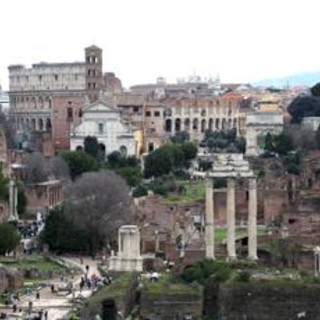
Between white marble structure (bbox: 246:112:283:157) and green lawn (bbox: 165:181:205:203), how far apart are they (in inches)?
929

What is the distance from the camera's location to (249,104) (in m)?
120

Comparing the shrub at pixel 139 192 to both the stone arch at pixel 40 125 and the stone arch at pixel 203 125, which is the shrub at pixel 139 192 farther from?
the stone arch at pixel 203 125

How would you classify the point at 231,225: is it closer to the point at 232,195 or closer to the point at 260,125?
the point at 232,195

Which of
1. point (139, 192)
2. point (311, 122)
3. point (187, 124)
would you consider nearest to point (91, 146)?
point (311, 122)

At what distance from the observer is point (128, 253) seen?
129 feet

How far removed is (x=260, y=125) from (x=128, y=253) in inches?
2256

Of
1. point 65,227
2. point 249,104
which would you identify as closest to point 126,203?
point 65,227

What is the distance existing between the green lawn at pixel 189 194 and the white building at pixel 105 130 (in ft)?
58.3

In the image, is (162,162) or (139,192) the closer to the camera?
(139,192)

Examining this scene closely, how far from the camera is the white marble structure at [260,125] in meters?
92.4

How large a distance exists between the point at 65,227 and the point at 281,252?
8.22 m

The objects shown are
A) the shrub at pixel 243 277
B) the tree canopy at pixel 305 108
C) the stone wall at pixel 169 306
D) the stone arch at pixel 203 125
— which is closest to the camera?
the stone wall at pixel 169 306

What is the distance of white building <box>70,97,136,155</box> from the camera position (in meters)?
85.8

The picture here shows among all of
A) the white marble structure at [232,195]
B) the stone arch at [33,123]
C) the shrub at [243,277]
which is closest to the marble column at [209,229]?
the white marble structure at [232,195]
